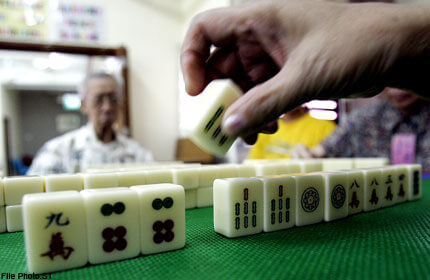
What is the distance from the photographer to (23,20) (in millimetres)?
3379

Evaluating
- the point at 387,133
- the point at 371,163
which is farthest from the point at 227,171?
the point at 387,133

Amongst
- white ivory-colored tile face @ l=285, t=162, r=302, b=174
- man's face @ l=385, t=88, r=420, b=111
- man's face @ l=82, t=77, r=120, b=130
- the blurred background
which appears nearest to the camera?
white ivory-colored tile face @ l=285, t=162, r=302, b=174

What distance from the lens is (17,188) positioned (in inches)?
29.0

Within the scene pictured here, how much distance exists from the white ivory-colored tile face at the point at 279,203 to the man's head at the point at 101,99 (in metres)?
1.98

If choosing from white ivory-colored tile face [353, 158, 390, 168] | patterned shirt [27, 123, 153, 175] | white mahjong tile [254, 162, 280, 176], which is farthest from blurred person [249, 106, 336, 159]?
white mahjong tile [254, 162, 280, 176]

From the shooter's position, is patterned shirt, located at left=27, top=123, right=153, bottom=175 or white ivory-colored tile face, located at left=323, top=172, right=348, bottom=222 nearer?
white ivory-colored tile face, located at left=323, top=172, right=348, bottom=222

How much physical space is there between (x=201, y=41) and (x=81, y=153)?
5.93ft

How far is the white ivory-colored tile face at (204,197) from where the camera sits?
0.97 m

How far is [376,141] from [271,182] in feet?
6.22

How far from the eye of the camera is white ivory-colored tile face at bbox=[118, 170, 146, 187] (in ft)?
2.84

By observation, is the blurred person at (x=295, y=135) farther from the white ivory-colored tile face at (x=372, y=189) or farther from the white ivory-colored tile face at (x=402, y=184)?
the white ivory-colored tile face at (x=372, y=189)

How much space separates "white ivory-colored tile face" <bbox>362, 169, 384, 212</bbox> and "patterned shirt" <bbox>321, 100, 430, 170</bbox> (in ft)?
4.18

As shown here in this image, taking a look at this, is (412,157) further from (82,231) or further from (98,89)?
(98,89)

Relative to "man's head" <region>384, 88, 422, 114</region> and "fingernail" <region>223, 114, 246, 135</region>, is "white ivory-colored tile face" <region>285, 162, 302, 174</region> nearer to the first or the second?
"fingernail" <region>223, 114, 246, 135</region>
